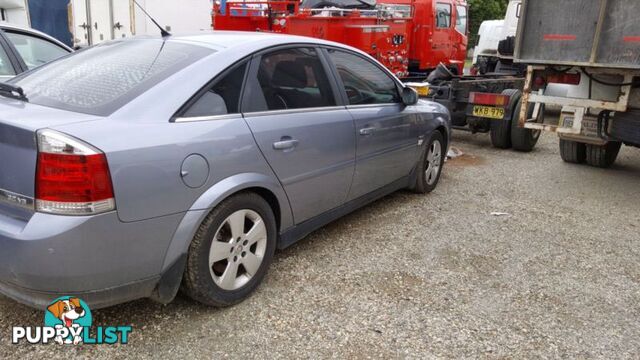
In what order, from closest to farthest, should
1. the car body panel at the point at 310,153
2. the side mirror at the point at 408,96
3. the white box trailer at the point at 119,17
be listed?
the car body panel at the point at 310,153 < the side mirror at the point at 408,96 < the white box trailer at the point at 119,17

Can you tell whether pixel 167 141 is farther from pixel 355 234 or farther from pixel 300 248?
pixel 355 234

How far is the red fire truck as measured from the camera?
8820mm

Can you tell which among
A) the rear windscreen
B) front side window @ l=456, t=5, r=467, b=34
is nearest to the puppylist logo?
the rear windscreen

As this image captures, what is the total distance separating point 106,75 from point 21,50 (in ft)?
9.60

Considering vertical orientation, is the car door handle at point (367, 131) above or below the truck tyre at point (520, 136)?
above

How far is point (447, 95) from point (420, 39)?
3.05 meters

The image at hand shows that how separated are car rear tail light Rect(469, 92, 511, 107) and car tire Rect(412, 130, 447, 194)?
2.32 metres

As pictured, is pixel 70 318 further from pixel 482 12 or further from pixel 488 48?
pixel 482 12

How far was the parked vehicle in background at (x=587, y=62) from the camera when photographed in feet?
15.8

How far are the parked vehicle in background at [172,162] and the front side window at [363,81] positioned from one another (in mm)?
24

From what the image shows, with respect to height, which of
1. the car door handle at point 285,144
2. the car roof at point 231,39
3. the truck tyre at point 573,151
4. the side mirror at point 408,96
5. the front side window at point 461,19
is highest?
the front side window at point 461,19

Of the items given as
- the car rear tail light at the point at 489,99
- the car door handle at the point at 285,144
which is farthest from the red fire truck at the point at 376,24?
the car door handle at the point at 285,144

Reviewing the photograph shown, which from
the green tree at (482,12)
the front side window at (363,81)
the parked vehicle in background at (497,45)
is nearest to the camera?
the front side window at (363,81)

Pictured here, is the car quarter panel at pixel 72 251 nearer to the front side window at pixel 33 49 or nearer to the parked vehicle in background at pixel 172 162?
the parked vehicle in background at pixel 172 162
